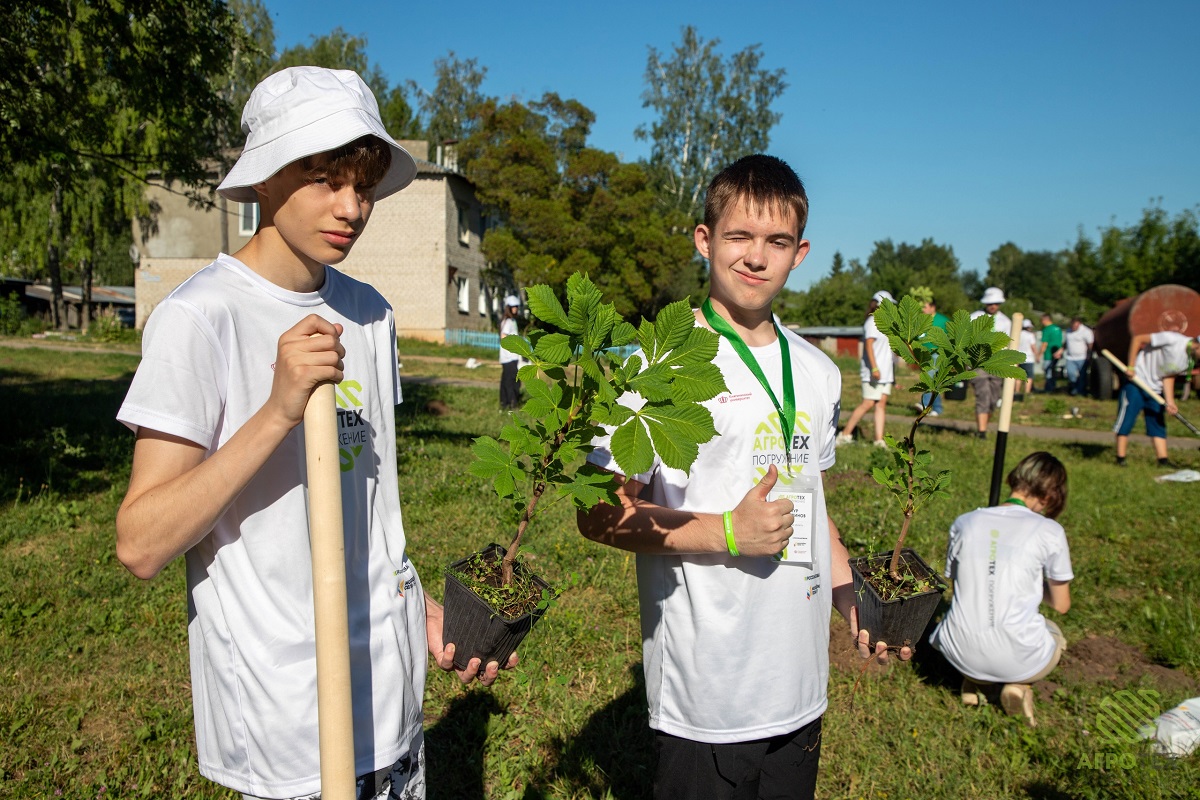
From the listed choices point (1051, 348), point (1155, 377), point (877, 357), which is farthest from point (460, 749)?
point (1051, 348)

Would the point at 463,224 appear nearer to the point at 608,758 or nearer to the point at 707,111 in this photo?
the point at 707,111

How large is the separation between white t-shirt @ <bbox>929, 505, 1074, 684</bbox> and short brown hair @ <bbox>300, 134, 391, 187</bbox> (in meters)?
3.87

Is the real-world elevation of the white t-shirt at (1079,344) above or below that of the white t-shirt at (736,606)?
above

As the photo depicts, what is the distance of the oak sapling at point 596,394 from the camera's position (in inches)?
64.6

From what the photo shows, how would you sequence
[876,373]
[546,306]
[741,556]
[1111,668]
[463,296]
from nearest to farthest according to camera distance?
[546,306] < [741,556] < [1111,668] < [876,373] < [463,296]

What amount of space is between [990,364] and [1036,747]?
9.20 ft

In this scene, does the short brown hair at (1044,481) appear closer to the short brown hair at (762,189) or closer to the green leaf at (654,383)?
the short brown hair at (762,189)

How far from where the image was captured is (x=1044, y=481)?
446 centimetres

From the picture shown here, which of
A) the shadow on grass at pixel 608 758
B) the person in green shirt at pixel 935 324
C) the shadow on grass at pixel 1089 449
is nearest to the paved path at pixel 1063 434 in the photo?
the shadow on grass at pixel 1089 449

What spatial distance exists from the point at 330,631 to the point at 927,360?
1.71m

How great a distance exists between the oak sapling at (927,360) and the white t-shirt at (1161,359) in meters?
10.0

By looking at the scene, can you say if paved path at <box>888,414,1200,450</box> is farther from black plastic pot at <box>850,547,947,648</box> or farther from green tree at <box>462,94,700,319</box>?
green tree at <box>462,94,700,319</box>

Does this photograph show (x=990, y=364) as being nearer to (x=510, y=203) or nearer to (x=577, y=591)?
(x=577, y=591)

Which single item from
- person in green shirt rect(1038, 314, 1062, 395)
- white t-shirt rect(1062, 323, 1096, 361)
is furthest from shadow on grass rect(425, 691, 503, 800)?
person in green shirt rect(1038, 314, 1062, 395)
